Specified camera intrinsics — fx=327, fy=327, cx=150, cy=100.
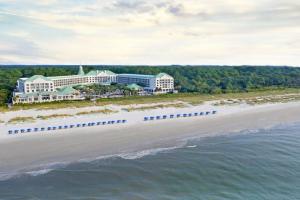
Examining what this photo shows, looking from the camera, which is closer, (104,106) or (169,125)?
(169,125)

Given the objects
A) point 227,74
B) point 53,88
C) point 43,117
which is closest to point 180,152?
point 43,117

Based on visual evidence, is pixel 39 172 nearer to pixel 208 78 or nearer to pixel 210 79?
pixel 210 79

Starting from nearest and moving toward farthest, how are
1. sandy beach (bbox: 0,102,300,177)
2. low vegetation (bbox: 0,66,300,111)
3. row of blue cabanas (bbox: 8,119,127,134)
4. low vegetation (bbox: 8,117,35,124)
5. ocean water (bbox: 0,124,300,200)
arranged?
ocean water (bbox: 0,124,300,200) < sandy beach (bbox: 0,102,300,177) < row of blue cabanas (bbox: 8,119,127,134) < low vegetation (bbox: 8,117,35,124) < low vegetation (bbox: 0,66,300,111)

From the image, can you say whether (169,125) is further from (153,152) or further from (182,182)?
(182,182)

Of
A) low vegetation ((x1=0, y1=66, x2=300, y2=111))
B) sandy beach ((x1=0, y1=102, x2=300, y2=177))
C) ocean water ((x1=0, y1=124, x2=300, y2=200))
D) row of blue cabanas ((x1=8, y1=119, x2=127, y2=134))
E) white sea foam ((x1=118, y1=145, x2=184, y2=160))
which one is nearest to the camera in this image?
ocean water ((x1=0, y1=124, x2=300, y2=200))

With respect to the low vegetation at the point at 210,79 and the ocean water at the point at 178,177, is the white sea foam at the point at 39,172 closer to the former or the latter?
the ocean water at the point at 178,177

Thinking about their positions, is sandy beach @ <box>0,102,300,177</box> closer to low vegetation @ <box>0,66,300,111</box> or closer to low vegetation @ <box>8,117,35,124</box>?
low vegetation @ <box>8,117,35,124</box>

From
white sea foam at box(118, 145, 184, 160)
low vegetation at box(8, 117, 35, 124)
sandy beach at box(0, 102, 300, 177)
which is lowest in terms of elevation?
white sea foam at box(118, 145, 184, 160)

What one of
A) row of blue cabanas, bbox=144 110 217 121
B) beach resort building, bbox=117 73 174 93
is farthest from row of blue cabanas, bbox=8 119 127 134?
beach resort building, bbox=117 73 174 93
